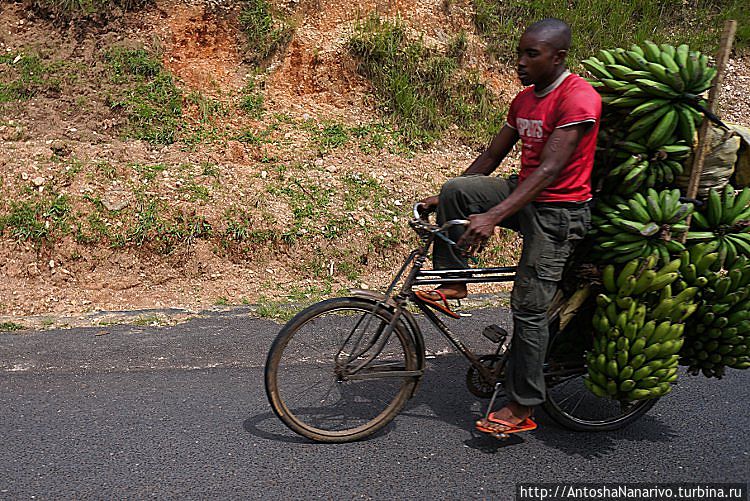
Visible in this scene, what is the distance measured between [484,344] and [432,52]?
16.6 ft

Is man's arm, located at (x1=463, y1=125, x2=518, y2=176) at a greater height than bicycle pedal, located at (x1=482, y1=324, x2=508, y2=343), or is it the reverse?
man's arm, located at (x1=463, y1=125, x2=518, y2=176)

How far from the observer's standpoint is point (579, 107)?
10.8 ft

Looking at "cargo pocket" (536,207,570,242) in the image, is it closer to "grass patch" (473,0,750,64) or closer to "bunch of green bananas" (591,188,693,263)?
"bunch of green bananas" (591,188,693,263)

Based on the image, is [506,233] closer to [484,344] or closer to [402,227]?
[402,227]

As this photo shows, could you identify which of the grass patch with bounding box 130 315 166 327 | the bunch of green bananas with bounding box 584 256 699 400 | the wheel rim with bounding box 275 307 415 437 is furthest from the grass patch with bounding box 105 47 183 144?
the bunch of green bananas with bounding box 584 256 699 400

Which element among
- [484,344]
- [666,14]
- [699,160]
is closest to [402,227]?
[484,344]

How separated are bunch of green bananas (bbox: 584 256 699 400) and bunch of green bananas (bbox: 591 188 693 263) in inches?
2.7

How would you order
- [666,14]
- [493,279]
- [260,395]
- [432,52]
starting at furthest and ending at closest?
1. [666,14]
2. [432,52]
3. [260,395]
4. [493,279]

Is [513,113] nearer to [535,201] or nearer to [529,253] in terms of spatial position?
[535,201]

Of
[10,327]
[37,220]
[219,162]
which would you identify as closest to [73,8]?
[219,162]

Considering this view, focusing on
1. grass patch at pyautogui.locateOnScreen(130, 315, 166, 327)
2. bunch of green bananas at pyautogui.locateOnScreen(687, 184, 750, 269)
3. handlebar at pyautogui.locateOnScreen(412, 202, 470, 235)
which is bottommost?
grass patch at pyautogui.locateOnScreen(130, 315, 166, 327)

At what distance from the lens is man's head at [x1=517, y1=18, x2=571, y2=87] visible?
3.41 meters

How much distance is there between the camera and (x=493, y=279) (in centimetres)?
377

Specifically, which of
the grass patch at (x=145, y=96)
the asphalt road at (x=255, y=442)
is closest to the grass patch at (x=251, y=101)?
the grass patch at (x=145, y=96)
